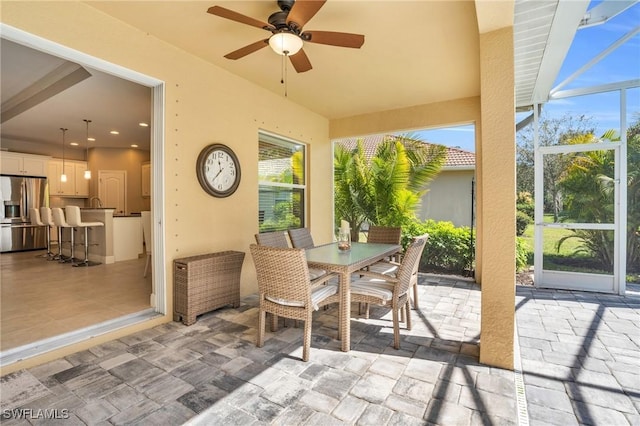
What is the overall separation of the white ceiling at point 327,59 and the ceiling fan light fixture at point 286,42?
0.36m

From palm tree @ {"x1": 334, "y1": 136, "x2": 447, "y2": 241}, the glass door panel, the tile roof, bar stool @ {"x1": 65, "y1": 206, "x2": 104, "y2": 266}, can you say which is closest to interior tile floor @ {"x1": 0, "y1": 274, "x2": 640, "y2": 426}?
the glass door panel

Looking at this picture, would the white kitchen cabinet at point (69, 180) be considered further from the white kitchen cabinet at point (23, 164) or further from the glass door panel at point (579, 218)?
the glass door panel at point (579, 218)

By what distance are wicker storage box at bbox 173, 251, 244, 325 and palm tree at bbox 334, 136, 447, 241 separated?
299 cm

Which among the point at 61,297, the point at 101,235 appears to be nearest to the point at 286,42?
the point at 61,297

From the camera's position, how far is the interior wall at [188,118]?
98.5 inches

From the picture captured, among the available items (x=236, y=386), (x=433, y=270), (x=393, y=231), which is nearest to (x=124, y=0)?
(x=236, y=386)

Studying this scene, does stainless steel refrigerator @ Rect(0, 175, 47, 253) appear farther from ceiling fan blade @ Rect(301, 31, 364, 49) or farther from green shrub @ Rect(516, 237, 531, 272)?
green shrub @ Rect(516, 237, 531, 272)

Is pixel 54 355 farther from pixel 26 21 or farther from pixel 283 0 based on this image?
pixel 283 0

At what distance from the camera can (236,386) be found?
6.78 ft

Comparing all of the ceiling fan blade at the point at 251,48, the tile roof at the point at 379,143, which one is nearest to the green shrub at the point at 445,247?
the tile roof at the point at 379,143

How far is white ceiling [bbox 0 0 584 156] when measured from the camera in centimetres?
261

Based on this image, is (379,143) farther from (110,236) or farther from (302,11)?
(110,236)

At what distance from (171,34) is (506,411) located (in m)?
4.09

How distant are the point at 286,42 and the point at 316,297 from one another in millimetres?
2093
